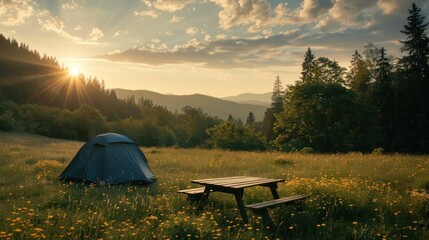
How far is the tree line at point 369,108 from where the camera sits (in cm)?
3625

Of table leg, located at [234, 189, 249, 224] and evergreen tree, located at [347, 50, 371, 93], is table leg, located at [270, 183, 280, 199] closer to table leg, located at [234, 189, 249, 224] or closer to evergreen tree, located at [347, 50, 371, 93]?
table leg, located at [234, 189, 249, 224]

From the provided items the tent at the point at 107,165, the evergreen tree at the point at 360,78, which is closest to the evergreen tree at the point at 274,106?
the evergreen tree at the point at 360,78

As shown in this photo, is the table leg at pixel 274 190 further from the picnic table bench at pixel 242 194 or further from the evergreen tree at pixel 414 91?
the evergreen tree at pixel 414 91

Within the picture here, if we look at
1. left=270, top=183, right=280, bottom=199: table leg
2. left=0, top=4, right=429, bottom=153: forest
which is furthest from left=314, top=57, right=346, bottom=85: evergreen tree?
left=270, top=183, right=280, bottom=199: table leg

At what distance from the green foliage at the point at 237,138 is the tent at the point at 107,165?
33915 millimetres

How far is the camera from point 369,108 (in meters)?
37.4

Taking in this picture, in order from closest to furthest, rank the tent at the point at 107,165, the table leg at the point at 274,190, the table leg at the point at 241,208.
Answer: the table leg at the point at 241,208 → the table leg at the point at 274,190 → the tent at the point at 107,165

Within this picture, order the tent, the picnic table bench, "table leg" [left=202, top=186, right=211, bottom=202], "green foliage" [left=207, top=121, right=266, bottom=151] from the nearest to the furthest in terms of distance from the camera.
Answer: the picnic table bench < "table leg" [left=202, top=186, right=211, bottom=202] < the tent < "green foliage" [left=207, top=121, right=266, bottom=151]

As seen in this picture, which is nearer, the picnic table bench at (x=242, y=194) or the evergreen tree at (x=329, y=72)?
the picnic table bench at (x=242, y=194)

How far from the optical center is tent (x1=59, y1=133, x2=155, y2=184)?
12.1 metres

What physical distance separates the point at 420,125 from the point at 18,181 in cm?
3767

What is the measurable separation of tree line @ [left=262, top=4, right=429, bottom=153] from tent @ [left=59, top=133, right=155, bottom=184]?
953 inches

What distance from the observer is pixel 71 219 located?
6410mm

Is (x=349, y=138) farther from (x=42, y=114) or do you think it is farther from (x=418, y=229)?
(x=42, y=114)
